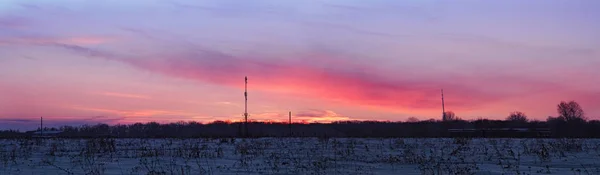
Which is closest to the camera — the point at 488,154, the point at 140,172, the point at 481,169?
the point at 140,172

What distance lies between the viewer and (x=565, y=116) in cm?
14588

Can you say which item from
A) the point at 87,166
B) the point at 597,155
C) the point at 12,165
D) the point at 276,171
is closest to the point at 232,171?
the point at 276,171

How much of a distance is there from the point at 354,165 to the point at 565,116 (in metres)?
147

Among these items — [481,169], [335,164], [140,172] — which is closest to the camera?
[140,172]

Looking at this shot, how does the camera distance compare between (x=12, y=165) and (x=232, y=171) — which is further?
(x=12, y=165)

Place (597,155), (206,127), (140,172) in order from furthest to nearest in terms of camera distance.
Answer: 1. (206,127)
2. (597,155)
3. (140,172)

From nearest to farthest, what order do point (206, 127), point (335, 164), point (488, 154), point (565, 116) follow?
point (335, 164) < point (488, 154) < point (206, 127) < point (565, 116)

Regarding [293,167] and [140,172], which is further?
[293,167]

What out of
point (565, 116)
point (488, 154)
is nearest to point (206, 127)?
point (565, 116)

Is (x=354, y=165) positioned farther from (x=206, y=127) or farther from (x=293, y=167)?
(x=206, y=127)

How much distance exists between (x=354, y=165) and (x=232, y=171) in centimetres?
408

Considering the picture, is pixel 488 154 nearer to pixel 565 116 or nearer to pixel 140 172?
pixel 140 172

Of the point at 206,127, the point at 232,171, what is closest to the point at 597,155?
the point at 232,171

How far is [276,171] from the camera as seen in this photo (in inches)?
601
